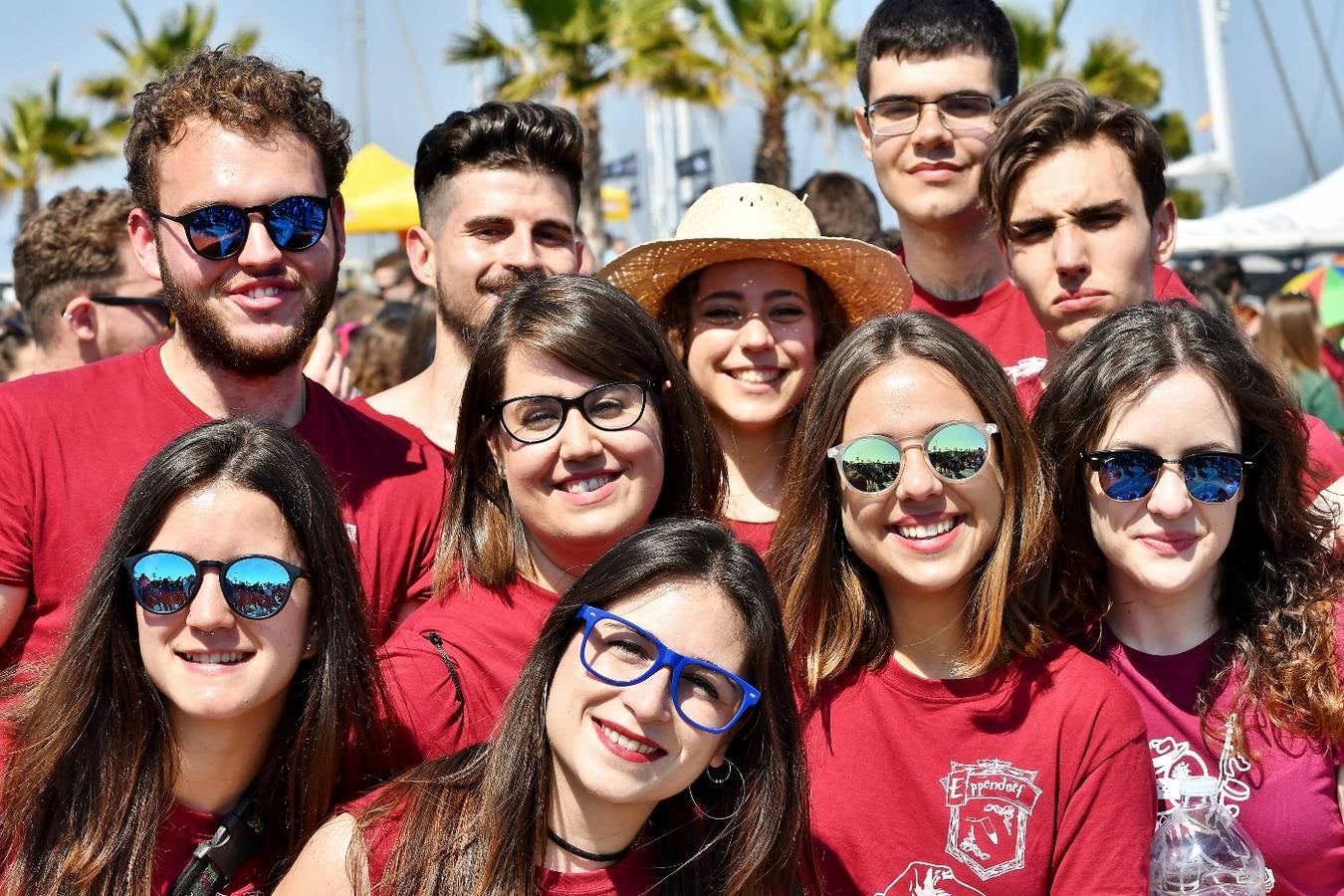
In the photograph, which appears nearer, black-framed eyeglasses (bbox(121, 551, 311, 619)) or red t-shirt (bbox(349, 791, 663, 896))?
red t-shirt (bbox(349, 791, 663, 896))

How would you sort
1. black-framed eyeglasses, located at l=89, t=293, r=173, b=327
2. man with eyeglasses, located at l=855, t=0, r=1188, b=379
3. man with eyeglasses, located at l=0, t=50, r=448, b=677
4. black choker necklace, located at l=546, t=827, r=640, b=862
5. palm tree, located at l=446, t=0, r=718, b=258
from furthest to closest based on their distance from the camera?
1. palm tree, located at l=446, t=0, r=718, b=258
2. black-framed eyeglasses, located at l=89, t=293, r=173, b=327
3. man with eyeglasses, located at l=855, t=0, r=1188, b=379
4. man with eyeglasses, located at l=0, t=50, r=448, b=677
5. black choker necklace, located at l=546, t=827, r=640, b=862

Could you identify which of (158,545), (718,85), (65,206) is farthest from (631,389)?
(718,85)

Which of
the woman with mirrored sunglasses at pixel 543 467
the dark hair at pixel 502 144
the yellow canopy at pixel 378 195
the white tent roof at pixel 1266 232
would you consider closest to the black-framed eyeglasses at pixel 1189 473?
the woman with mirrored sunglasses at pixel 543 467

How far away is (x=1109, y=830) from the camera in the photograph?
9.05 feet

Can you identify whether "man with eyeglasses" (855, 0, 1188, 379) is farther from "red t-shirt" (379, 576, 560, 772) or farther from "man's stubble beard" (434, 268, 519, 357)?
"red t-shirt" (379, 576, 560, 772)

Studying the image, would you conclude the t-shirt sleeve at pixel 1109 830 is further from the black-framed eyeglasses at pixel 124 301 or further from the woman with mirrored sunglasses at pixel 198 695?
the black-framed eyeglasses at pixel 124 301

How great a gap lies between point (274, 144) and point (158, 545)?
128 cm

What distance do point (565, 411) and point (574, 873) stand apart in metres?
1.06

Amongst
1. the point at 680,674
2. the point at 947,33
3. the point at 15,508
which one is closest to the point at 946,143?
the point at 947,33

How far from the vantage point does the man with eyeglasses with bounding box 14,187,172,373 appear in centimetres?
531

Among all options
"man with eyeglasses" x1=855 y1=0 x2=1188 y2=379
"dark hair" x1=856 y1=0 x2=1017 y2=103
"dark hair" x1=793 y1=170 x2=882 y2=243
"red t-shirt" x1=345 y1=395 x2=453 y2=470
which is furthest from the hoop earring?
"dark hair" x1=793 y1=170 x2=882 y2=243

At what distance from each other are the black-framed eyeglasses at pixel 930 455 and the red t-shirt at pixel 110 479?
3.80ft

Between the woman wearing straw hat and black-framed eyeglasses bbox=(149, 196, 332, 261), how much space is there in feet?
2.98

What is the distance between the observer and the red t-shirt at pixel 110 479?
323 cm
